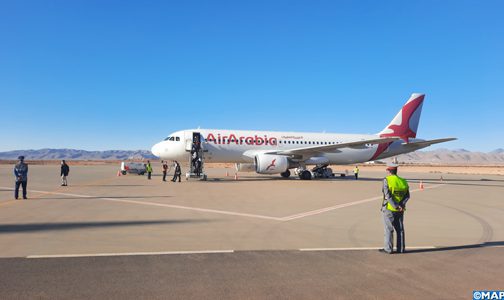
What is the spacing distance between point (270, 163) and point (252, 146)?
291 centimetres

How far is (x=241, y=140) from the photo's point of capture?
27375 millimetres

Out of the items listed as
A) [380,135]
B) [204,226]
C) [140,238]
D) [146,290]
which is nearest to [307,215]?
[204,226]

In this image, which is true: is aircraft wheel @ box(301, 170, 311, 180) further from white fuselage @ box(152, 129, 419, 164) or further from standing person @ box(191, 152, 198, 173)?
standing person @ box(191, 152, 198, 173)

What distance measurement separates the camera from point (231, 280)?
4793mm

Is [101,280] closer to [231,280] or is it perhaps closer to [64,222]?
[231,280]

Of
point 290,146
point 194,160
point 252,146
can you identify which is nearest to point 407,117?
point 290,146

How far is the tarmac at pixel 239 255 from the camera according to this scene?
449 centimetres

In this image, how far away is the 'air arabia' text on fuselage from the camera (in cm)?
2662

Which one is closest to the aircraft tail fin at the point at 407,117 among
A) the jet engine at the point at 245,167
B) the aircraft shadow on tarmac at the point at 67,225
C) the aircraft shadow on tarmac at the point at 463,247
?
the jet engine at the point at 245,167

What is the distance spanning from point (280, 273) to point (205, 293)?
1.33 meters

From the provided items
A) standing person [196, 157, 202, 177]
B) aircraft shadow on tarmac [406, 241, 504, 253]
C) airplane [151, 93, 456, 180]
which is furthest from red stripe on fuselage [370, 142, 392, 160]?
aircraft shadow on tarmac [406, 241, 504, 253]

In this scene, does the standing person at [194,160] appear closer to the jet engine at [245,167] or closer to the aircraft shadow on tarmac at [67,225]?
the jet engine at [245,167]

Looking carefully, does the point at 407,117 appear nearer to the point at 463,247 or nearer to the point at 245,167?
the point at 245,167

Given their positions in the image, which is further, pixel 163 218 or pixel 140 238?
pixel 163 218
